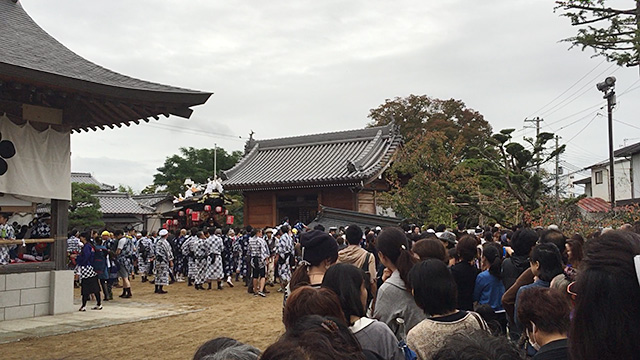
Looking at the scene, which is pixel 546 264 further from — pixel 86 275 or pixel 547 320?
pixel 86 275

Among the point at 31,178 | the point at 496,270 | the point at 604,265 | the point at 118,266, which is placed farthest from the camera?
Answer: the point at 118,266

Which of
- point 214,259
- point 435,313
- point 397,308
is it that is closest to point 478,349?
point 435,313

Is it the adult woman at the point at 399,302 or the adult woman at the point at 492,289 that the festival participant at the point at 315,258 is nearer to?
the adult woman at the point at 399,302

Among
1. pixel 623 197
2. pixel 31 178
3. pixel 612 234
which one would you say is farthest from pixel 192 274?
pixel 623 197

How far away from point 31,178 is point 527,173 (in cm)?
1175

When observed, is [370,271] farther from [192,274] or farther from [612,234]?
[192,274]

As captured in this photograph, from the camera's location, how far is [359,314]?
8.72ft

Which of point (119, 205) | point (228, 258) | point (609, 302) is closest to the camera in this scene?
point (609, 302)

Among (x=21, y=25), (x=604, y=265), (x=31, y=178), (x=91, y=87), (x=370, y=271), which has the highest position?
(x=21, y=25)

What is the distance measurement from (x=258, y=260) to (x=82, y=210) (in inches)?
604

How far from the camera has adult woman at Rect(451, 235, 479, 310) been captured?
460cm

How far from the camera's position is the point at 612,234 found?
1360 mm

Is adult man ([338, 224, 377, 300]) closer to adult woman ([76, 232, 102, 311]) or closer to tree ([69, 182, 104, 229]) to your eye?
adult woman ([76, 232, 102, 311])

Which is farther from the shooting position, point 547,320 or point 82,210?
point 82,210
